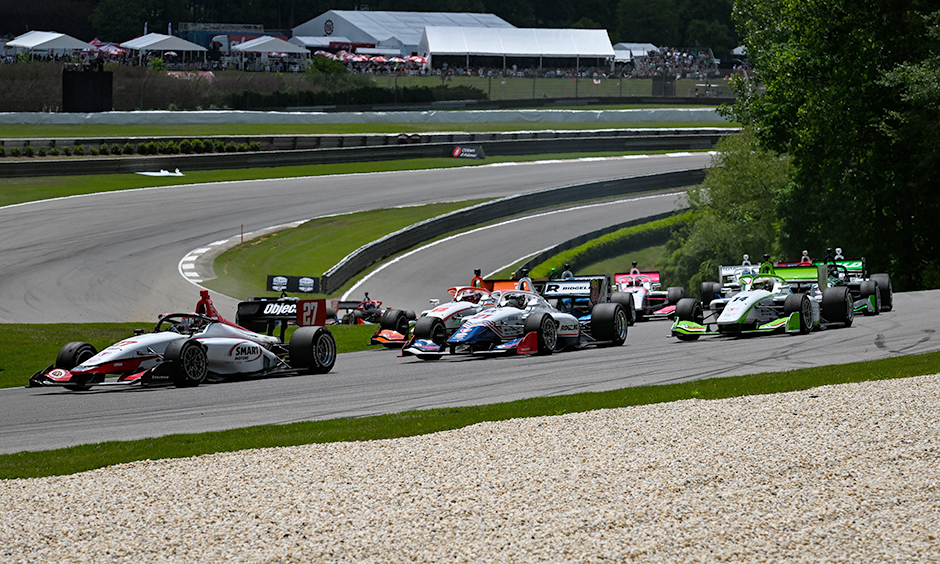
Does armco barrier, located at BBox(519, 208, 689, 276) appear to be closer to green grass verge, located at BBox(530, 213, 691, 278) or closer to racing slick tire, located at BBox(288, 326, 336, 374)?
green grass verge, located at BBox(530, 213, 691, 278)

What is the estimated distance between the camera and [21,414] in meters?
14.1

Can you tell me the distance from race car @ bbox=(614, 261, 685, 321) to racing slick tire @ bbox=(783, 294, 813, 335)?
643 cm

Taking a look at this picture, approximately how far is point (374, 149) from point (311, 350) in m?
42.1

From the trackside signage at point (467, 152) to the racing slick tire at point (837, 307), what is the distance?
4046 cm

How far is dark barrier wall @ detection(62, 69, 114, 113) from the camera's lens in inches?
2482

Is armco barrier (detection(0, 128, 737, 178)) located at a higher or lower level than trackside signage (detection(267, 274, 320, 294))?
higher

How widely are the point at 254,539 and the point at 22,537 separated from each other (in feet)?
5.78

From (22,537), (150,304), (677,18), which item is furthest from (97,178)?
(677,18)

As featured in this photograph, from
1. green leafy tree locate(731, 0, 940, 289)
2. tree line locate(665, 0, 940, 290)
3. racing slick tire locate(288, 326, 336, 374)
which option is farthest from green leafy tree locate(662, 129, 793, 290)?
racing slick tire locate(288, 326, 336, 374)

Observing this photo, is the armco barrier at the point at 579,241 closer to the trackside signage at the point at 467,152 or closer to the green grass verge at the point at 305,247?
the green grass verge at the point at 305,247

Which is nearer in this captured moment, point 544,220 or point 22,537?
point 22,537

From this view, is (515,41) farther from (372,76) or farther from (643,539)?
(643,539)

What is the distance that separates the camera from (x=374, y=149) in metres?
59.3

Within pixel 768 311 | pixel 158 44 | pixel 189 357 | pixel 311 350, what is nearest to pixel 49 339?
pixel 189 357
